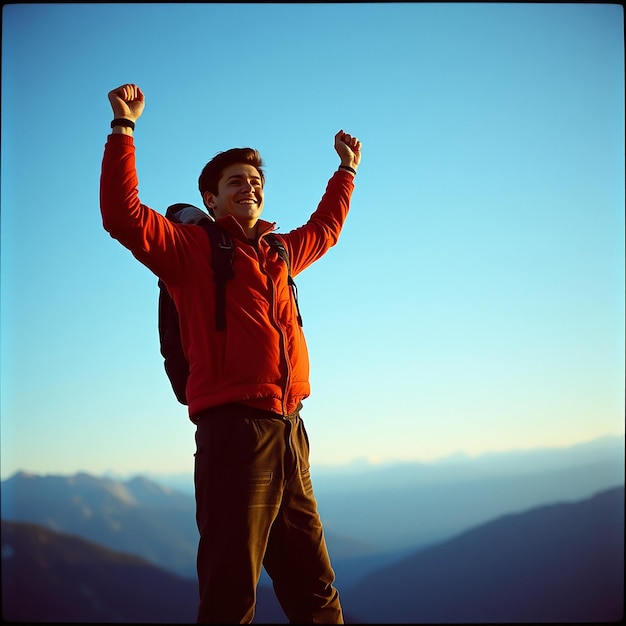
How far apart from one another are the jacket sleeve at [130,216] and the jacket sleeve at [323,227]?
58 centimetres

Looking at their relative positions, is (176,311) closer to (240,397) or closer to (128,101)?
(240,397)

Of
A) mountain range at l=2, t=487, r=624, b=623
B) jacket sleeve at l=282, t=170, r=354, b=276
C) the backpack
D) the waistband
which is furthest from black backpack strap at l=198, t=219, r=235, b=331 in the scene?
mountain range at l=2, t=487, r=624, b=623

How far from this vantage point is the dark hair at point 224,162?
273 centimetres

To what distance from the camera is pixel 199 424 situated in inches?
93.0

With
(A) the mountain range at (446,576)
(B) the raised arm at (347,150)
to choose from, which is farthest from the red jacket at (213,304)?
(A) the mountain range at (446,576)

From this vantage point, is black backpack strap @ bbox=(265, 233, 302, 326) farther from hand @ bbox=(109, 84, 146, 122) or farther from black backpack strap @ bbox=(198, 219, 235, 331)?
hand @ bbox=(109, 84, 146, 122)

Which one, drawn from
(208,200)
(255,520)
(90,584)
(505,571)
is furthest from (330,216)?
(505,571)

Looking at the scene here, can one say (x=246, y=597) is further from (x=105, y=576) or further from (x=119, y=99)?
(x=105, y=576)

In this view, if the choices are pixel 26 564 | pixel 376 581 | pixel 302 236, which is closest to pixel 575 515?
pixel 376 581

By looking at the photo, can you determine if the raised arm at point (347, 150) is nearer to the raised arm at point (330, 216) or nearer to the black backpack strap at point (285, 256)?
the raised arm at point (330, 216)

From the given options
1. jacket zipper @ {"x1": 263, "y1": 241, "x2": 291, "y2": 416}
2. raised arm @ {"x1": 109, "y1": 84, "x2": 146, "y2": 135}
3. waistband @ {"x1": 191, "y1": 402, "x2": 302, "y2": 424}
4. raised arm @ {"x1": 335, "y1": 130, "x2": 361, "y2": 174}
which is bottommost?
waistband @ {"x1": 191, "y1": 402, "x2": 302, "y2": 424}

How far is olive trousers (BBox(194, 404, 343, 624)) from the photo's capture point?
7.29 feet

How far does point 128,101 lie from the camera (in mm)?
2314

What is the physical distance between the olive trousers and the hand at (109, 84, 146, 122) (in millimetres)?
953
